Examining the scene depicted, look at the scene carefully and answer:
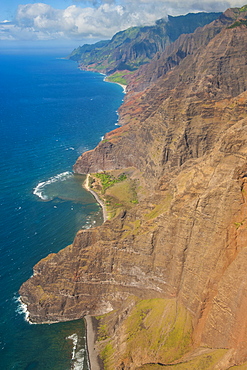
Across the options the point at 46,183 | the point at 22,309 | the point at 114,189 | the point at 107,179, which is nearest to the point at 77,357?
the point at 22,309

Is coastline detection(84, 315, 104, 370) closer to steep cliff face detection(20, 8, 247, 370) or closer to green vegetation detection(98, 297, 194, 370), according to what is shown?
green vegetation detection(98, 297, 194, 370)

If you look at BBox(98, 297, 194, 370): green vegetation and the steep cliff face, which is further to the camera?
BBox(98, 297, 194, 370): green vegetation

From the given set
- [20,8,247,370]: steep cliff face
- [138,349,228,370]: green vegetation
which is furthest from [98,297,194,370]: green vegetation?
[138,349,228,370]: green vegetation

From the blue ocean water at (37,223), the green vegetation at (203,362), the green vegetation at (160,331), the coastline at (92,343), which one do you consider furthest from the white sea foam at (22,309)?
the green vegetation at (203,362)

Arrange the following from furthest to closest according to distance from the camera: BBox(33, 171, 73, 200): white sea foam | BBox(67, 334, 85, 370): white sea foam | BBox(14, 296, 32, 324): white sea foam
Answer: BBox(33, 171, 73, 200): white sea foam → BBox(14, 296, 32, 324): white sea foam → BBox(67, 334, 85, 370): white sea foam

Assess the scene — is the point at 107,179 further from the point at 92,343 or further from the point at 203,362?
the point at 203,362
